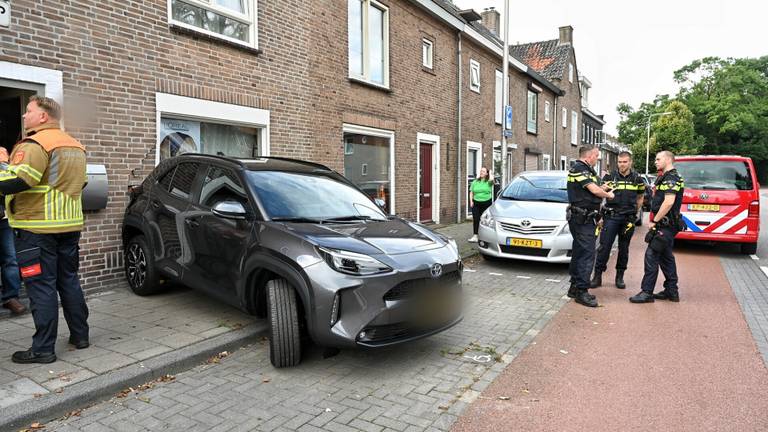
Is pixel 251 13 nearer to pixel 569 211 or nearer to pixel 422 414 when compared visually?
pixel 569 211

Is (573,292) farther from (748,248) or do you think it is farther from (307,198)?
(748,248)

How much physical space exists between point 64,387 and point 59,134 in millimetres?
1934

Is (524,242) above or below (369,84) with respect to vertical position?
below

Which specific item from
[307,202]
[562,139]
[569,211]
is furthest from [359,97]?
[562,139]

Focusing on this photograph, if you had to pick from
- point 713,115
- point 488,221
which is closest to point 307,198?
point 488,221

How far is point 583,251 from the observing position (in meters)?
6.29

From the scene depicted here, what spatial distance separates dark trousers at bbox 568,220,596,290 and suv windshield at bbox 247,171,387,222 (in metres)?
2.61

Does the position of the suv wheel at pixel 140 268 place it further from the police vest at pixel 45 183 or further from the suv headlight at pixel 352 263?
the suv headlight at pixel 352 263

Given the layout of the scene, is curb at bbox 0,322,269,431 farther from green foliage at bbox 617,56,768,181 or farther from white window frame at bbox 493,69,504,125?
green foliage at bbox 617,56,768,181

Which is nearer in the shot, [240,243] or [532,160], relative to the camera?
[240,243]

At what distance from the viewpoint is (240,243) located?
4.45m

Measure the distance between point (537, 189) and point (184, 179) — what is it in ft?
20.7

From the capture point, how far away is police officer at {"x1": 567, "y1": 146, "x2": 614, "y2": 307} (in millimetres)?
6207

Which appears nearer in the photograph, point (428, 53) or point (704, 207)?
point (704, 207)
